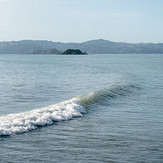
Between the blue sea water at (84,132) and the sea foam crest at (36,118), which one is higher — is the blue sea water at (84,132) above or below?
below

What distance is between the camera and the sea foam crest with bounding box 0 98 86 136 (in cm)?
1407

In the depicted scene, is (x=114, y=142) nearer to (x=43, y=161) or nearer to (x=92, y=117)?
(x=43, y=161)

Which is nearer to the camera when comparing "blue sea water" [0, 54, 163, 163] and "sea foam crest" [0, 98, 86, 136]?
"blue sea water" [0, 54, 163, 163]

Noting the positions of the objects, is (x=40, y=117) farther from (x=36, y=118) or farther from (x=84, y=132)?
(x=84, y=132)

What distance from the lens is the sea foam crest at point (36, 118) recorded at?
14.1 metres

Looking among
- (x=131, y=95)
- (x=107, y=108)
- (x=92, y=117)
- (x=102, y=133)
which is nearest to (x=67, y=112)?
(x=92, y=117)

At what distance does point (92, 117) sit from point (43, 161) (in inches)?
301

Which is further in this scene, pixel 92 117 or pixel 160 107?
pixel 160 107

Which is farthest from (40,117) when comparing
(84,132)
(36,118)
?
(84,132)

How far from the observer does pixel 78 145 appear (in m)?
12.0

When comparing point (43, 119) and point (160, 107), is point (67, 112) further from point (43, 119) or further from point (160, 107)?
point (160, 107)

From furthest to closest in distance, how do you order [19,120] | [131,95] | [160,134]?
1. [131,95]
2. [19,120]
3. [160,134]

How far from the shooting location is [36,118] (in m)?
16.0

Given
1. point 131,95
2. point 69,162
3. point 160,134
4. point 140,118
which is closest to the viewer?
point 69,162
